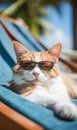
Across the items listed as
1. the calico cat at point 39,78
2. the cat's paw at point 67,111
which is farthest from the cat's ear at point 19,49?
the cat's paw at point 67,111

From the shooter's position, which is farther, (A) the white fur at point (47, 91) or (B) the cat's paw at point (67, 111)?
(A) the white fur at point (47, 91)

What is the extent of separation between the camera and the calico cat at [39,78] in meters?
1.20

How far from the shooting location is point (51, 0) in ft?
20.0

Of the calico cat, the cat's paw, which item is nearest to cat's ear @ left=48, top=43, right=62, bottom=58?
the calico cat

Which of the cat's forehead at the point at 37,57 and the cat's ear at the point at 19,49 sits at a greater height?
the cat's ear at the point at 19,49

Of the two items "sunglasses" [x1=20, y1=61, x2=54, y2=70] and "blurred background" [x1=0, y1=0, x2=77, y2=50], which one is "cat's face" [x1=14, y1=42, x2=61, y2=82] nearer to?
"sunglasses" [x1=20, y1=61, x2=54, y2=70]

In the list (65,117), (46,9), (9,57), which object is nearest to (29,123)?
(65,117)

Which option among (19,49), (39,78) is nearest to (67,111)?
(39,78)

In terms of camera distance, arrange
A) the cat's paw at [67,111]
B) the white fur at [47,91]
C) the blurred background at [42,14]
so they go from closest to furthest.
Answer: the cat's paw at [67,111]
the white fur at [47,91]
the blurred background at [42,14]

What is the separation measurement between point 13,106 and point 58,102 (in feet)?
0.50

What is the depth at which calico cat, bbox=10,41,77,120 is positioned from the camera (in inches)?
47.3

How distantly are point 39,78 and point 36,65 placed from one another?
0.15 ft

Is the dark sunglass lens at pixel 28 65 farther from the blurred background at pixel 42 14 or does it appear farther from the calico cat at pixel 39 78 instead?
the blurred background at pixel 42 14

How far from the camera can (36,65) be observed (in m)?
1.21
